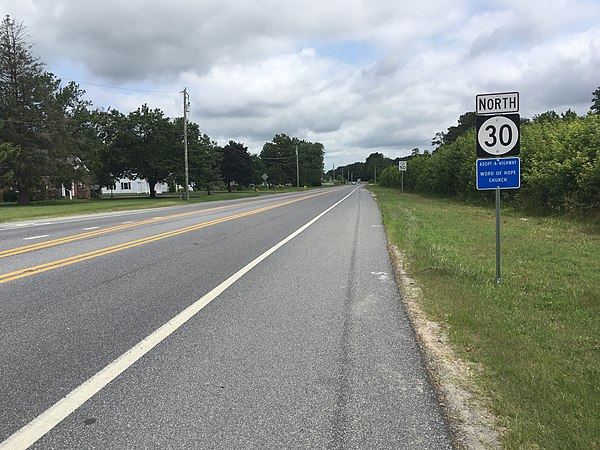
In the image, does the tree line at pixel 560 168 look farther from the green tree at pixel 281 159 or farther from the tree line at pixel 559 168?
the green tree at pixel 281 159

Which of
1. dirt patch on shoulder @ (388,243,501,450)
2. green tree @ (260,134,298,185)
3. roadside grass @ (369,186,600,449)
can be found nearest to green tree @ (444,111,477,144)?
green tree @ (260,134,298,185)

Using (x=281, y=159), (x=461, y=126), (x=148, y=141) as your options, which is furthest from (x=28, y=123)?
(x=281, y=159)

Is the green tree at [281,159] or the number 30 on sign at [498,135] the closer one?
the number 30 on sign at [498,135]

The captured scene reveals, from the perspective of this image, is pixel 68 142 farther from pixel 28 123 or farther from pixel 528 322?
pixel 528 322

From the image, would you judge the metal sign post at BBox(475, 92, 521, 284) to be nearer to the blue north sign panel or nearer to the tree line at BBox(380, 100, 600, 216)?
the blue north sign panel

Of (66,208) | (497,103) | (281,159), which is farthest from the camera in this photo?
(281,159)

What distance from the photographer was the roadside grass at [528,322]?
3350 mm

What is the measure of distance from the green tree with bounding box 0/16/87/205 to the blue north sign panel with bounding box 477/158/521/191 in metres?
43.7

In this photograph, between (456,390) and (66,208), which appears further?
(66,208)

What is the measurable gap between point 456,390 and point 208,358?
2.24 meters

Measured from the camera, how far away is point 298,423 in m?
3.42

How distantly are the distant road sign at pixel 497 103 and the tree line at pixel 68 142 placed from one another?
40731 mm

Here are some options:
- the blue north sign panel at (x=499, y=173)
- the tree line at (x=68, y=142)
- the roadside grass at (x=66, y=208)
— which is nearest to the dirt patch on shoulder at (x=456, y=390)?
the blue north sign panel at (x=499, y=173)

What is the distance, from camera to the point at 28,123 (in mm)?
44219
